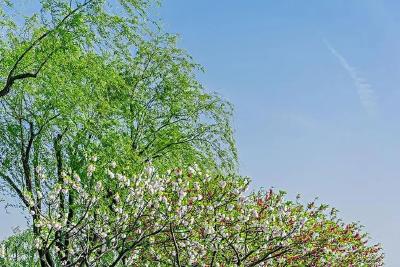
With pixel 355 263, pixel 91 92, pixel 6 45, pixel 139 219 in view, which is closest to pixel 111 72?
pixel 91 92

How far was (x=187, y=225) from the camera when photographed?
12000 millimetres

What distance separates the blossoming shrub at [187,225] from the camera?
39.1 ft

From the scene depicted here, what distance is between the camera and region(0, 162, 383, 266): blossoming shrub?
1192 cm

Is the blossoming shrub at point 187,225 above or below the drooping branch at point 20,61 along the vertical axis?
below

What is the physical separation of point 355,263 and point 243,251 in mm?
6334

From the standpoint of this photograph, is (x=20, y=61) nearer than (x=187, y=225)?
No

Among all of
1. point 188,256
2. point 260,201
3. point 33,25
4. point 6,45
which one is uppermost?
point 33,25

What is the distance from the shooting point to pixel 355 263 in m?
18.2

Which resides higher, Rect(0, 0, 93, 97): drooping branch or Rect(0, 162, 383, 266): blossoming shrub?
Rect(0, 0, 93, 97): drooping branch

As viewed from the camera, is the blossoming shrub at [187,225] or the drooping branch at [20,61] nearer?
the blossoming shrub at [187,225]

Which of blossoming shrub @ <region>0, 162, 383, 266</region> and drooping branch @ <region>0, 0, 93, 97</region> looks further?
drooping branch @ <region>0, 0, 93, 97</region>

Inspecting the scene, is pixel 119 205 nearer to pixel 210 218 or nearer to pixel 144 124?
pixel 210 218

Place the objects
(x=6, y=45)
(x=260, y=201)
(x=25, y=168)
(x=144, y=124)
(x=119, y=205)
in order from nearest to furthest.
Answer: (x=119, y=205) → (x=260, y=201) → (x=6, y=45) → (x=25, y=168) → (x=144, y=124)

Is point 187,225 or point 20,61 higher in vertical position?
point 20,61
